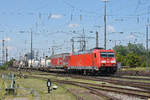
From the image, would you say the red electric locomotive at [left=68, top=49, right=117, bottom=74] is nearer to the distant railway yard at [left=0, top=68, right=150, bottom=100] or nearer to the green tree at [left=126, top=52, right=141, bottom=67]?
the distant railway yard at [left=0, top=68, right=150, bottom=100]

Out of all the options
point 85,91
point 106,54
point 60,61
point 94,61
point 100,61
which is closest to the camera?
point 85,91

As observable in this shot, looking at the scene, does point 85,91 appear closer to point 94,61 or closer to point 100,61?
point 100,61

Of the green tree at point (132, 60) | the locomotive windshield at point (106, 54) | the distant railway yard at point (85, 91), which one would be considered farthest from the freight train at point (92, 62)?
the green tree at point (132, 60)

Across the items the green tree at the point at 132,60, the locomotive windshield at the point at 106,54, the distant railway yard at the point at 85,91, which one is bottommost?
the distant railway yard at the point at 85,91

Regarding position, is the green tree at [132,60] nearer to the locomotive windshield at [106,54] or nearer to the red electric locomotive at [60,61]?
the red electric locomotive at [60,61]

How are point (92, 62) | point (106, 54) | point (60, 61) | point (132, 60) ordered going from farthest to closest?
1. point (132, 60)
2. point (60, 61)
3. point (92, 62)
4. point (106, 54)

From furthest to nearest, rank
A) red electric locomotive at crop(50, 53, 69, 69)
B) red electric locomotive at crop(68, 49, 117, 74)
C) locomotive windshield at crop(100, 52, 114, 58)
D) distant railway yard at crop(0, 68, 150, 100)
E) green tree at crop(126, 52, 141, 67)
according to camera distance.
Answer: green tree at crop(126, 52, 141, 67) → red electric locomotive at crop(50, 53, 69, 69) → locomotive windshield at crop(100, 52, 114, 58) → red electric locomotive at crop(68, 49, 117, 74) → distant railway yard at crop(0, 68, 150, 100)

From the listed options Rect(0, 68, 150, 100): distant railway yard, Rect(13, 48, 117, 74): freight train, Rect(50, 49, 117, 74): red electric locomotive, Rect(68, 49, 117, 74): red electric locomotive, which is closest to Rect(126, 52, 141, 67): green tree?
Rect(13, 48, 117, 74): freight train

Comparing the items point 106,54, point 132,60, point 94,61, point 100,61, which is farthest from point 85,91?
point 132,60

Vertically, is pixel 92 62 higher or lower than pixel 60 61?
higher

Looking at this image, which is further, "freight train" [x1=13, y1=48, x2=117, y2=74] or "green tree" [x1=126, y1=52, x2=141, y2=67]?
"green tree" [x1=126, y1=52, x2=141, y2=67]

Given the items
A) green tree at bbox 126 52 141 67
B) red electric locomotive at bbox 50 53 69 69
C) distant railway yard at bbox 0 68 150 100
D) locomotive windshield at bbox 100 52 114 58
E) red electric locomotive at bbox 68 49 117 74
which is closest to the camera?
distant railway yard at bbox 0 68 150 100

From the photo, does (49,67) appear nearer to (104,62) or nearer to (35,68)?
(35,68)

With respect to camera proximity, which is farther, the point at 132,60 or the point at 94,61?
the point at 132,60
